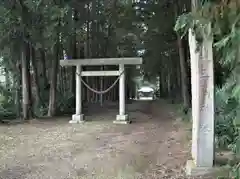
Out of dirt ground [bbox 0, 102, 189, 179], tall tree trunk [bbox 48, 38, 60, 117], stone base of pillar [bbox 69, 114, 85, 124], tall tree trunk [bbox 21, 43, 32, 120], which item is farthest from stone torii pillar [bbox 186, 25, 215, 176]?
tall tree trunk [bbox 48, 38, 60, 117]

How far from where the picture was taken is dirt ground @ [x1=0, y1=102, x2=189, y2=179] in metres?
4.51

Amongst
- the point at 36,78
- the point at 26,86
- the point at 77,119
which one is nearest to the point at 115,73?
the point at 77,119

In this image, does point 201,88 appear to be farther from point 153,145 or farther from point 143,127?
point 143,127

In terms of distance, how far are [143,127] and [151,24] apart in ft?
19.8

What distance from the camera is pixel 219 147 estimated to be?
5.32 metres

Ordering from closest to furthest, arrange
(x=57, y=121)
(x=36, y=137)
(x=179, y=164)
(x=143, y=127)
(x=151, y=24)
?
(x=179, y=164) < (x=36, y=137) < (x=143, y=127) < (x=57, y=121) < (x=151, y=24)

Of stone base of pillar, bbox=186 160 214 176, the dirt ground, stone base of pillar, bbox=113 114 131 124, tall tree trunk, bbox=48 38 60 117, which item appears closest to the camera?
stone base of pillar, bbox=186 160 214 176

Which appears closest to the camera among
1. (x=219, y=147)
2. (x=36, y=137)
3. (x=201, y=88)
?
(x=201, y=88)

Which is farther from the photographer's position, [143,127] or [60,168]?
[143,127]

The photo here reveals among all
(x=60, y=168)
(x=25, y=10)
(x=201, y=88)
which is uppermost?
(x=25, y=10)

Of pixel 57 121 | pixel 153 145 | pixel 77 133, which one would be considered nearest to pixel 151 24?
pixel 57 121

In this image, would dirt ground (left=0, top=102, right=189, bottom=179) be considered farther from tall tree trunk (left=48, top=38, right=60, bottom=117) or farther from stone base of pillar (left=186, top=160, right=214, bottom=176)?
tall tree trunk (left=48, top=38, right=60, bottom=117)

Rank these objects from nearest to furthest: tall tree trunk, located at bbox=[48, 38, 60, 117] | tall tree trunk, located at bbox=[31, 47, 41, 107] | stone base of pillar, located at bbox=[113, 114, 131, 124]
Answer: stone base of pillar, located at bbox=[113, 114, 131, 124] → tall tree trunk, located at bbox=[48, 38, 60, 117] → tall tree trunk, located at bbox=[31, 47, 41, 107]

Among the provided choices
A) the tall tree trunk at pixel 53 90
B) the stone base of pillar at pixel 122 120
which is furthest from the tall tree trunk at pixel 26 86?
the stone base of pillar at pixel 122 120
